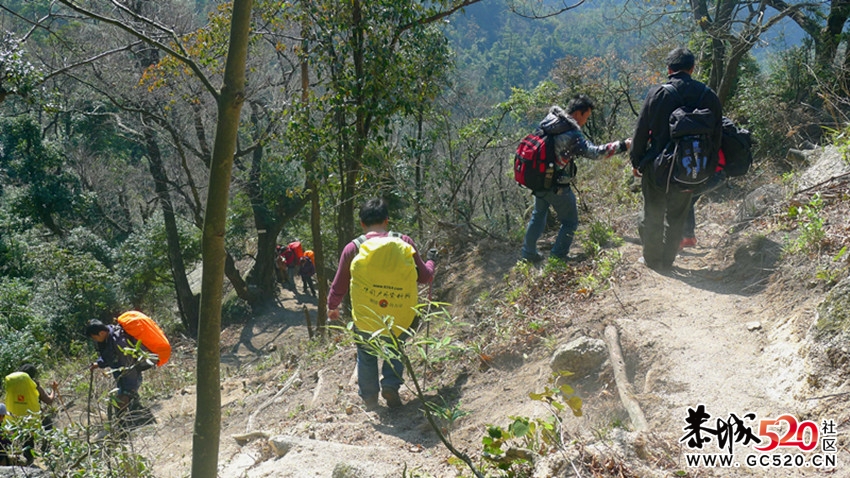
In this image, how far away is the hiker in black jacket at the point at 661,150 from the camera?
4.82 meters

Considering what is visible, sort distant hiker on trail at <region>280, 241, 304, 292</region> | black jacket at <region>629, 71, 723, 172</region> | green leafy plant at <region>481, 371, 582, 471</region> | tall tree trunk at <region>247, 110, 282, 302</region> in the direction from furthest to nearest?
distant hiker on trail at <region>280, 241, 304, 292</region> < tall tree trunk at <region>247, 110, 282, 302</region> < black jacket at <region>629, 71, 723, 172</region> < green leafy plant at <region>481, 371, 582, 471</region>

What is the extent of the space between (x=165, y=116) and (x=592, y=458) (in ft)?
45.0

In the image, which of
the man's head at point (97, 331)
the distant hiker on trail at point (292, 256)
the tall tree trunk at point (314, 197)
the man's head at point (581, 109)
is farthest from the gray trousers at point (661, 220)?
the distant hiker on trail at point (292, 256)

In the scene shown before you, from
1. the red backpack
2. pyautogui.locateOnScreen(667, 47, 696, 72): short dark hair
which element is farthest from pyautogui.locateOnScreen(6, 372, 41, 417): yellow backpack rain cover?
pyautogui.locateOnScreen(667, 47, 696, 72): short dark hair

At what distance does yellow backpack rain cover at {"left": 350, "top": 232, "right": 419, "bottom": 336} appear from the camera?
4.44 m

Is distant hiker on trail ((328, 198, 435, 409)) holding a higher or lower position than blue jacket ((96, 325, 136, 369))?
higher

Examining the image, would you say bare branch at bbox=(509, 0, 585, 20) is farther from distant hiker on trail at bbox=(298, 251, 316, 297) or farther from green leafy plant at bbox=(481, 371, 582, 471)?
distant hiker on trail at bbox=(298, 251, 316, 297)

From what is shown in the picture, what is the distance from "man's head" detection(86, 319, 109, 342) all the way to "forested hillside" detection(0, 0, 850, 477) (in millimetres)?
1666

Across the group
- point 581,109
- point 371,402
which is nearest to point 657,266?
point 581,109

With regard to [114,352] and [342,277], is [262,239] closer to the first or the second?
[114,352]

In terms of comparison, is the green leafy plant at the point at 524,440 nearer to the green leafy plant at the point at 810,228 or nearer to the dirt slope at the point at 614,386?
the dirt slope at the point at 614,386

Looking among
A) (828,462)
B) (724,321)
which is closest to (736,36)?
(724,321)

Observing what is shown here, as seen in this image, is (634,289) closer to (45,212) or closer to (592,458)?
(592,458)

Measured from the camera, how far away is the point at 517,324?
5383mm
